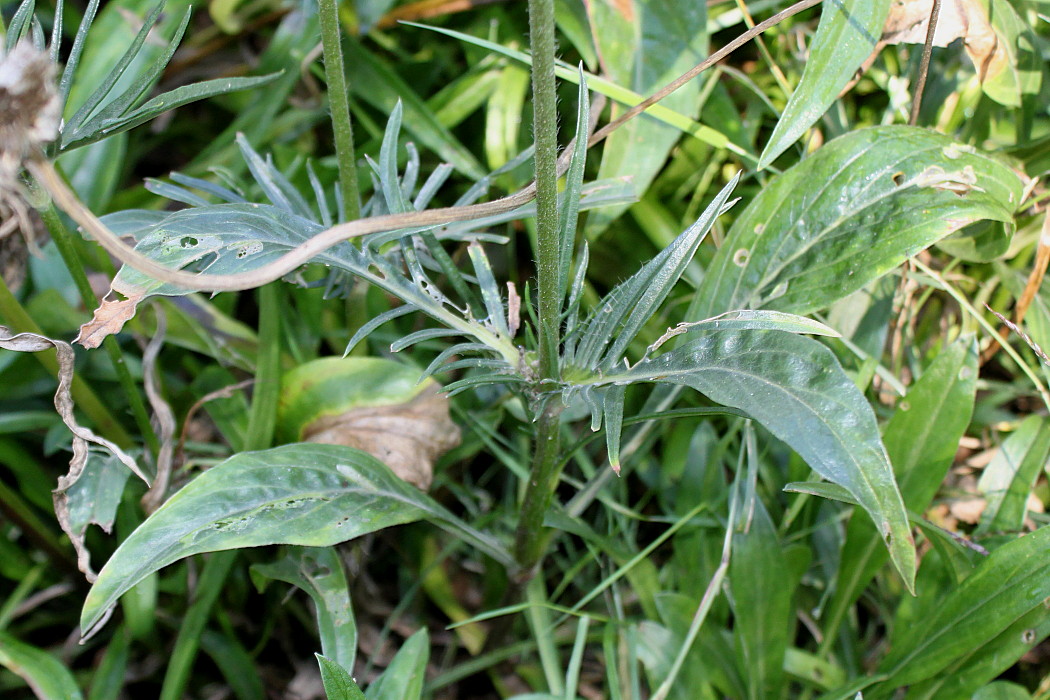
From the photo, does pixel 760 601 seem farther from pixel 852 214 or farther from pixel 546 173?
pixel 546 173

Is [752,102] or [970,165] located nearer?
[970,165]

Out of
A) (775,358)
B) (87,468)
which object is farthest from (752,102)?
(87,468)

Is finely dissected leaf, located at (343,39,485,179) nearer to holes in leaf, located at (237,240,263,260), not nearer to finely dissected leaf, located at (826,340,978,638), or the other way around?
holes in leaf, located at (237,240,263,260)

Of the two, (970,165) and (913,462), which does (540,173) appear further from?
(913,462)

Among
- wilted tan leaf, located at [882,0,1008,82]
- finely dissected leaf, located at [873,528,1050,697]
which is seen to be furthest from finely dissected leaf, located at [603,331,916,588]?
wilted tan leaf, located at [882,0,1008,82]

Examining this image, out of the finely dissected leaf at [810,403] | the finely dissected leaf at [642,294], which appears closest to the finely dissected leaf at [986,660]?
the finely dissected leaf at [810,403]
